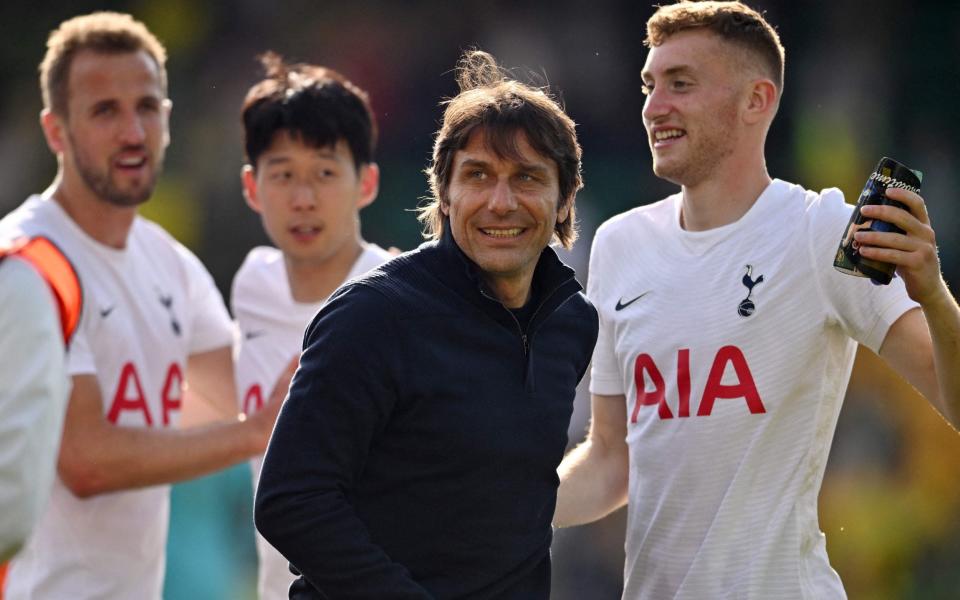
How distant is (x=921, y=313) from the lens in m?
3.54

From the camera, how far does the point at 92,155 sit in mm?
5039

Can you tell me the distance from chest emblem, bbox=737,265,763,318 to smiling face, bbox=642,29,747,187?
355 mm

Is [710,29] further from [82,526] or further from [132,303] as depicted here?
[82,526]

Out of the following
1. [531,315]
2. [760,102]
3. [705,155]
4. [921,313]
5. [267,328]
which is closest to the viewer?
[531,315]

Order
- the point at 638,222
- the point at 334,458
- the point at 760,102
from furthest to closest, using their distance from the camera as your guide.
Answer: the point at 638,222 → the point at 760,102 → the point at 334,458

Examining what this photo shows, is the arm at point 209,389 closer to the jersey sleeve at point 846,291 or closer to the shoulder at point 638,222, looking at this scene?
the shoulder at point 638,222

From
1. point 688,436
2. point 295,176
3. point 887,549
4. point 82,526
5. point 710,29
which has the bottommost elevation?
point 887,549

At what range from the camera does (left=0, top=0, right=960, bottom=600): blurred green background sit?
8.31 metres

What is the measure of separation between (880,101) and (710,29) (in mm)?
5762

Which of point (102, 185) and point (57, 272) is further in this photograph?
point (102, 185)

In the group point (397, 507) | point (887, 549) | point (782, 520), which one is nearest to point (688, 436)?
point (782, 520)

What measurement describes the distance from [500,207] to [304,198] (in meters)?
1.88

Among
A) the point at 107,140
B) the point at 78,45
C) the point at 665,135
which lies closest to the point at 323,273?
the point at 107,140

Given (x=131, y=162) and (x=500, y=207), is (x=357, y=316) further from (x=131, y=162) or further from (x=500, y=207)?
(x=131, y=162)
